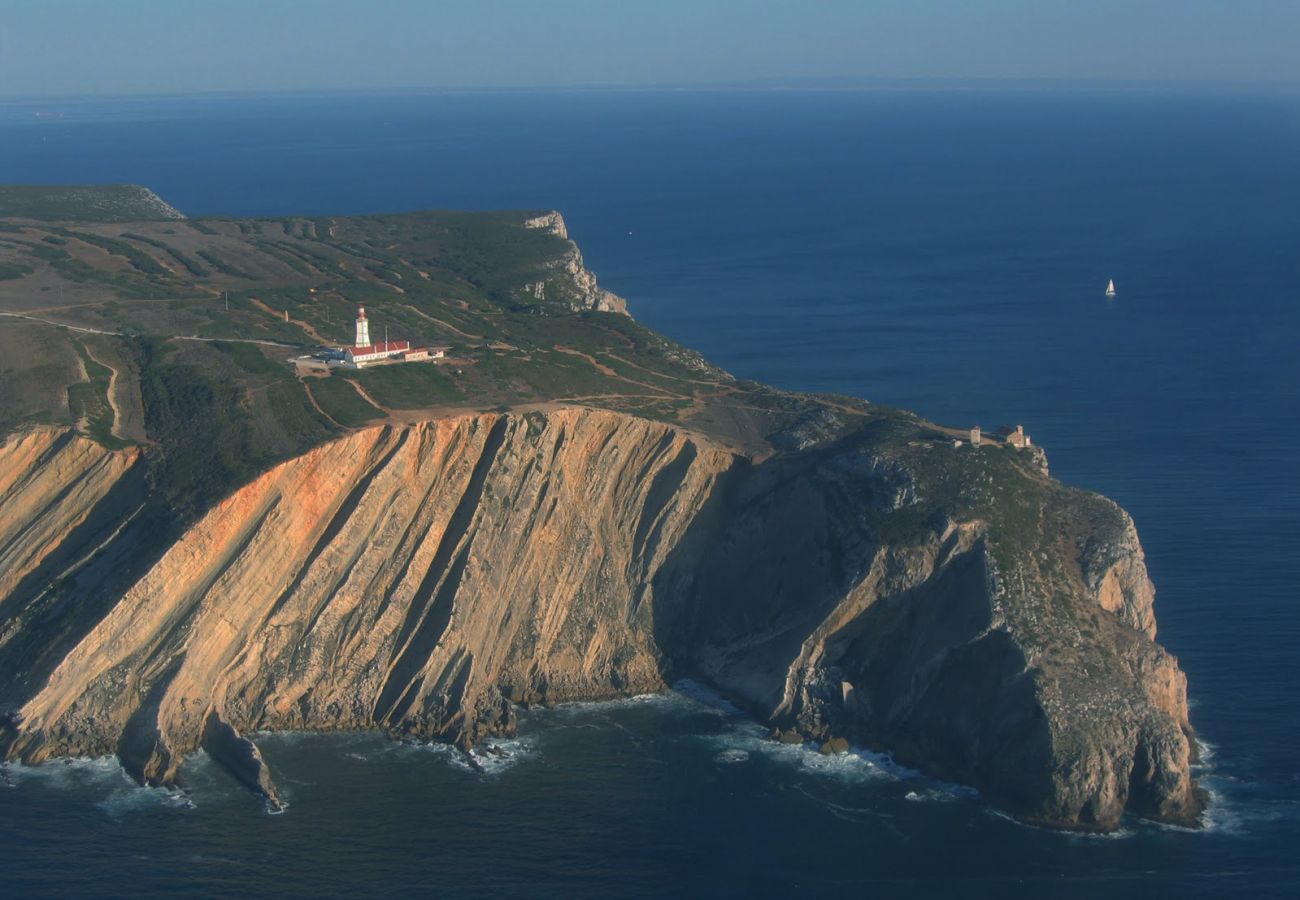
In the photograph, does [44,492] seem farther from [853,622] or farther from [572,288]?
[572,288]

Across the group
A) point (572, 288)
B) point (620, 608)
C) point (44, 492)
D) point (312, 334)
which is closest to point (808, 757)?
point (620, 608)

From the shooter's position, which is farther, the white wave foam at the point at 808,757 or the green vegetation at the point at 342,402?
the green vegetation at the point at 342,402

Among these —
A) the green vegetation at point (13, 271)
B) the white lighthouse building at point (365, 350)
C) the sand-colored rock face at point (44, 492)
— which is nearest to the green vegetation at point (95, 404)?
the sand-colored rock face at point (44, 492)

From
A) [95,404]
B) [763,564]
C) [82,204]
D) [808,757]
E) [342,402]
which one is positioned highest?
[82,204]

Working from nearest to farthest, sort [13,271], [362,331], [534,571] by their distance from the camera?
[534,571], [362,331], [13,271]

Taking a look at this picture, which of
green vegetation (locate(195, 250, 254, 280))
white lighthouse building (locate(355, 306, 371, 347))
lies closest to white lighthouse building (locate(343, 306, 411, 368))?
white lighthouse building (locate(355, 306, 371, 347))

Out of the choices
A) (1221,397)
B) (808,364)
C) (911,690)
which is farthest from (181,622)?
(1221,397)

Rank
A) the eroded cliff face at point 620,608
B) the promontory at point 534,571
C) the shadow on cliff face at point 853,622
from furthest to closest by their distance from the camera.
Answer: the shadow on cliff face at point 853,622 < the promontory at point 534,571 < the eroded cliff face at point 620,608

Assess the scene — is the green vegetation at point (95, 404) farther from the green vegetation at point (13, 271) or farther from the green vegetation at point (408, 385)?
the green vegetation at point (13, 271)

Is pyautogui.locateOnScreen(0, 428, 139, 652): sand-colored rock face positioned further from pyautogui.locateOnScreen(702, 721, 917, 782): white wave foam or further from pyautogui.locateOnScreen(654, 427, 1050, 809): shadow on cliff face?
pyautogui.locateOnScreen(702, 721, 917, 782): white wave foam
